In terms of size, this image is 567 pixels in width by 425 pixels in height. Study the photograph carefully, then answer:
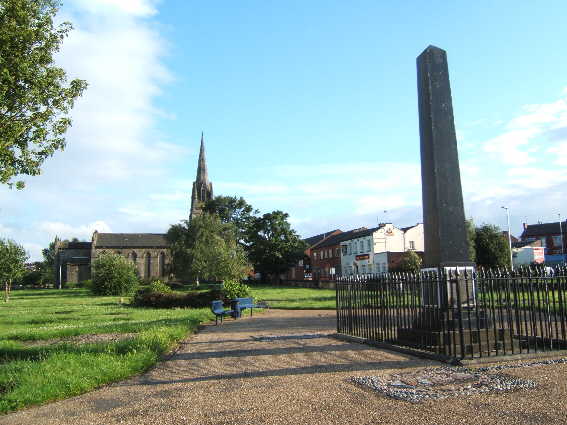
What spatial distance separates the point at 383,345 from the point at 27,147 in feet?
43.0

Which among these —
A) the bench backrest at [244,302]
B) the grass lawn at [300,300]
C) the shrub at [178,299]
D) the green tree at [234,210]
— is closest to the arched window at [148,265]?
the green tree at [234,210]

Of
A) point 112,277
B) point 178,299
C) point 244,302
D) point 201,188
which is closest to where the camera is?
point 244,302

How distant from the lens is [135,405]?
6.17 meters

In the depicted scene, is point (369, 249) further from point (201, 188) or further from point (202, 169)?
point (202, 169)

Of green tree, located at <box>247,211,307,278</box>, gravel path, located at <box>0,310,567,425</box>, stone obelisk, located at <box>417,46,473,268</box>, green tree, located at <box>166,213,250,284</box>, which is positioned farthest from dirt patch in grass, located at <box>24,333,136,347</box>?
green tree, located at <box>247,211,307,278</box>

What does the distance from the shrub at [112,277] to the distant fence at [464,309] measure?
34.3 meters

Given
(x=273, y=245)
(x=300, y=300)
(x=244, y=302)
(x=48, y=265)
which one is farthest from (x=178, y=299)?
(x=48, y=265)

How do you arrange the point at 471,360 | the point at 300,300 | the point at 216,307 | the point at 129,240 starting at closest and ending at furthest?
the point at 471,360, the point at 216,307, the point at 300,300, the point at 129,240

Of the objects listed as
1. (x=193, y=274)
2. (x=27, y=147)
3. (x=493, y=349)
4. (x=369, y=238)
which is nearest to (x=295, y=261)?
(x=369, y=238)

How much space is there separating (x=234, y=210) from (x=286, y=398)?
75.9m

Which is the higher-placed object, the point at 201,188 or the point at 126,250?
the point at 201,188

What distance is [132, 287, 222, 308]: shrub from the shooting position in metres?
24.3

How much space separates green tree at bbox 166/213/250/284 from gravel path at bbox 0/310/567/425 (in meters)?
38.8

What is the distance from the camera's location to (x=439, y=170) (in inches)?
411
